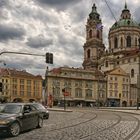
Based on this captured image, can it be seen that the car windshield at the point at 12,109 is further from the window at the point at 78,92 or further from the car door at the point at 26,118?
the window at the point at 78,92

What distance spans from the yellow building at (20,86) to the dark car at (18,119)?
3826 inches

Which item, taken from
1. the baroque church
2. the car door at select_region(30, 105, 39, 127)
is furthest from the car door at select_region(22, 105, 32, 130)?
the baroque church

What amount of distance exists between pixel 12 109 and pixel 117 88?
340 ft

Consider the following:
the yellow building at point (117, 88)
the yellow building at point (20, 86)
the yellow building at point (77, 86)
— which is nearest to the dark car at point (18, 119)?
the yellow building at point (77, 86)

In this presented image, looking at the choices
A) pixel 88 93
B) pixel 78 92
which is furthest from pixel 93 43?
pixel 78 92

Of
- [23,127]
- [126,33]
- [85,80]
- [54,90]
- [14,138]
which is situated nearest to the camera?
[14,138]

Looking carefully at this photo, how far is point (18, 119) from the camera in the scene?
696 inches

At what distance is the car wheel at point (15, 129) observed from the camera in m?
16.8

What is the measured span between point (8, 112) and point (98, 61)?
12088 centimetres

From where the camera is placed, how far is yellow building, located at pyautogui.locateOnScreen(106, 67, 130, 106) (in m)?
120

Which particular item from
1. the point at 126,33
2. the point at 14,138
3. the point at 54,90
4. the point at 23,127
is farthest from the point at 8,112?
the point at 126,33

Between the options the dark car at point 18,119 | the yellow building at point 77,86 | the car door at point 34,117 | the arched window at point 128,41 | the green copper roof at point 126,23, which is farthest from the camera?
the green copper roof at point 126,23

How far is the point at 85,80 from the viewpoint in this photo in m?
120

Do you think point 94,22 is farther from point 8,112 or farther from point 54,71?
point 8,112
